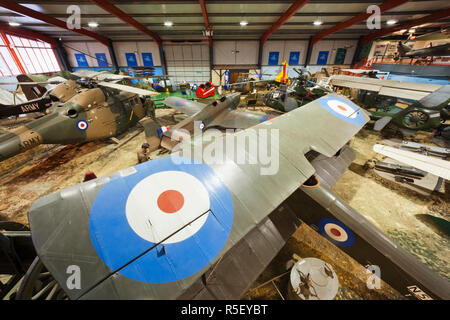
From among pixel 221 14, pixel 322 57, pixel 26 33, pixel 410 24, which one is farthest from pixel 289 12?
pixel 26 33

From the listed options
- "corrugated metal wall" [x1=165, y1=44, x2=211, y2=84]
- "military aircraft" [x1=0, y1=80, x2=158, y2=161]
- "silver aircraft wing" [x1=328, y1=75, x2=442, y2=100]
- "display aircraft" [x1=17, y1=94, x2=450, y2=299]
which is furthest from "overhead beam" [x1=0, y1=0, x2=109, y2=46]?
"silver aircraft wing" [x1=328, y1=75, x2=442, y2=100]

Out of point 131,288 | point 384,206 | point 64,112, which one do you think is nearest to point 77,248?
point 131,288

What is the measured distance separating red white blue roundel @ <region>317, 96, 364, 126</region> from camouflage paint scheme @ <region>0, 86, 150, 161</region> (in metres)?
7.86

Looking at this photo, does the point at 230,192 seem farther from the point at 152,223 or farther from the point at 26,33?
the point at 26,33

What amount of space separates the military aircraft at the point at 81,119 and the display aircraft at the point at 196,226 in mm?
4239

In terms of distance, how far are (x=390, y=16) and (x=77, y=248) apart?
73.9ft

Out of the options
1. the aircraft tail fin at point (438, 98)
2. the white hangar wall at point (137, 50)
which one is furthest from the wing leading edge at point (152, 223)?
the white hangar wall at point (137, 50)

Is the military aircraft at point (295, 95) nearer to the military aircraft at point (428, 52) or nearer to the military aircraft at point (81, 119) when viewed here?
the military aircraft at point (428, 52)

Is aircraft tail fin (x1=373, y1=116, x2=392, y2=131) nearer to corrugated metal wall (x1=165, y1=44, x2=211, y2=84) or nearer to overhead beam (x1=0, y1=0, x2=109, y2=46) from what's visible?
corrugated metal wall (x1=165, y1=44, x2=211, y2=84)

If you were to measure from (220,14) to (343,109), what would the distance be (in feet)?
43.2

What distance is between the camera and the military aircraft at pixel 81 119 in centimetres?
484

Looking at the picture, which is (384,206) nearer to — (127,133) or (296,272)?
(296,272)

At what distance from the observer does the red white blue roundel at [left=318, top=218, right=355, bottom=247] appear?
7.81 ft

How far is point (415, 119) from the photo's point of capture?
6688 mm
